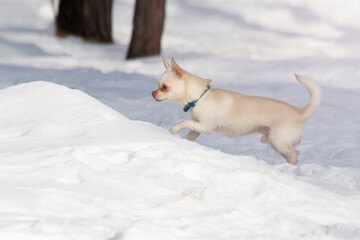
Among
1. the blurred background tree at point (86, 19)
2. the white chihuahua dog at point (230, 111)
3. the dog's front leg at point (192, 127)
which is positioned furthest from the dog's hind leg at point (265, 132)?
the blurred background tree at point (86, 19)

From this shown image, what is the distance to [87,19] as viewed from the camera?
42.7 ft

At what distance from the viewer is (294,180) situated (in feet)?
12.6

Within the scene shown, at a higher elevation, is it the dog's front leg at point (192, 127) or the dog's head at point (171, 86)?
the dog's head at point (171, 86)

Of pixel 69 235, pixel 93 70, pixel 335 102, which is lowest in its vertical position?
pixel 93 70

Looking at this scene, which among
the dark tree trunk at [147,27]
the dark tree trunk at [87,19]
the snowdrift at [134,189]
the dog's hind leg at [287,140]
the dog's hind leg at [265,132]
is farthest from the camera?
the dark tree trunk at [87,19]

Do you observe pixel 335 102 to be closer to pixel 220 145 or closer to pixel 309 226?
pixel 220 145

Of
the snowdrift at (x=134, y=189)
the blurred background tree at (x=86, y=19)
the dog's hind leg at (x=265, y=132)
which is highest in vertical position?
the snowdrift at (x=134, y=189)

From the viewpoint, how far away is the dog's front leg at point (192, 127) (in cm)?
449

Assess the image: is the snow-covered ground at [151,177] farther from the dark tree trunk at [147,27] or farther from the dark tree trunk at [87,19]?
the dark tree trunk at [87,19]

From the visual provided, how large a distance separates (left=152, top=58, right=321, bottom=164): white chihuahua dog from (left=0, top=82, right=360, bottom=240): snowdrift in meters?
0.45

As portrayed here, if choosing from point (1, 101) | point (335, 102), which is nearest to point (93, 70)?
point (335, 102)

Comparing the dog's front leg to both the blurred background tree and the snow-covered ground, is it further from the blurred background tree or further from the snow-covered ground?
the blurred background tree

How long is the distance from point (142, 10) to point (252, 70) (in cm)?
264

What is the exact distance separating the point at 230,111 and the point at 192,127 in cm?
36
